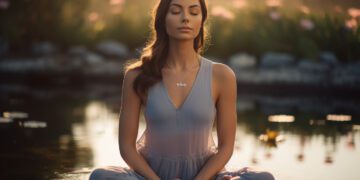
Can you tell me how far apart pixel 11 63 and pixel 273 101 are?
17.2ft

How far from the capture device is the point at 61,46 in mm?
17062

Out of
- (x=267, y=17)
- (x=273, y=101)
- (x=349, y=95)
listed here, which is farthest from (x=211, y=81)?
(x=267, y=17)

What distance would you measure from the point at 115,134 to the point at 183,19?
4.08 m

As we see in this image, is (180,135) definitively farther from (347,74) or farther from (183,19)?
(347,74)

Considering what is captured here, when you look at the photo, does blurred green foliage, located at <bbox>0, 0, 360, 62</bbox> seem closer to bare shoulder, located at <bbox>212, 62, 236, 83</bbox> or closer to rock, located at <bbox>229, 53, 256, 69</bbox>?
rock, located at <bbox>229, 53, 256, 69</bbox>

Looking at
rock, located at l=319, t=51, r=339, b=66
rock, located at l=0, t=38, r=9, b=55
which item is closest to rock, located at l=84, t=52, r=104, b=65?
rock, located at l=0, t=38, r=9, b=55

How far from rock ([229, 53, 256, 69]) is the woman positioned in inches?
377

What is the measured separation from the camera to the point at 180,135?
5.72 m

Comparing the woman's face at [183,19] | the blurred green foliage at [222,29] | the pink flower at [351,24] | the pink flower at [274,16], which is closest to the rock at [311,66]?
the blurred green foliage at [222,29]

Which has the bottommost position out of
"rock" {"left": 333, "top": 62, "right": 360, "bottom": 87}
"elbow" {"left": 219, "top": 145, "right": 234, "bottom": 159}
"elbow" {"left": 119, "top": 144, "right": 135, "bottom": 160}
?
"rock" {"left": 333, "top": 62, "right": 360, "bottom": 87}

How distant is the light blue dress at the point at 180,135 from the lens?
5691 mm

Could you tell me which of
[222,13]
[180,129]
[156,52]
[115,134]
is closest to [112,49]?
[222,13]

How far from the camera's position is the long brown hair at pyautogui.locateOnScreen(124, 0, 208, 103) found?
226 inches

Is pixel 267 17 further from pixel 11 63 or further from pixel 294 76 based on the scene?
pixel 11 63
